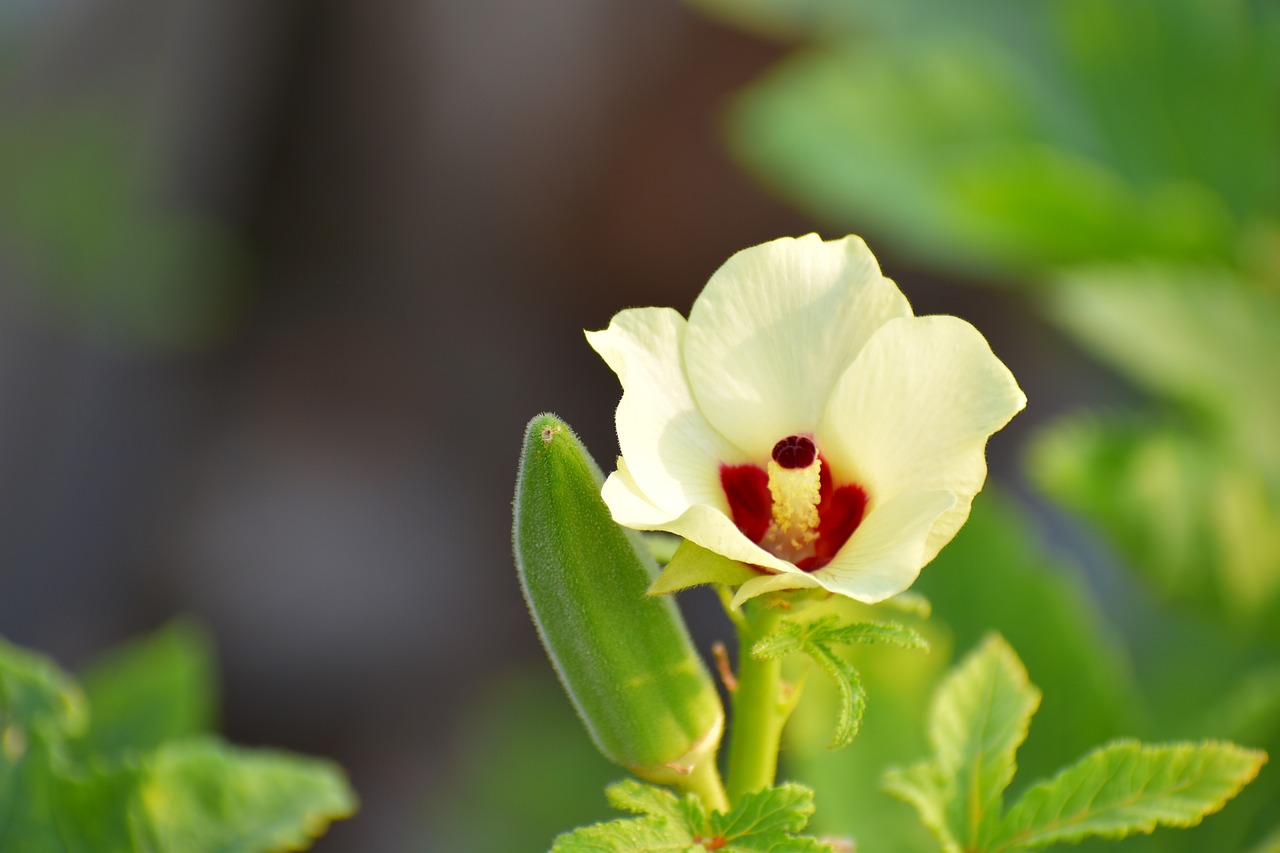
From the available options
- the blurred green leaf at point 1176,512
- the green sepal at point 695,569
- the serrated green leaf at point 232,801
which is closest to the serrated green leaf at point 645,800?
the green sepal at point 695,569

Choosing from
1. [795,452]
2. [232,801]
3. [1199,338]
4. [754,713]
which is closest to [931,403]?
[795,452]

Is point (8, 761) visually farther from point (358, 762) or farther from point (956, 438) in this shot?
point (358, 762)

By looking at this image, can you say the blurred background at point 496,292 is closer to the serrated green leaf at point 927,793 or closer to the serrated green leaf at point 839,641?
the serrated green leaf at point 927,793

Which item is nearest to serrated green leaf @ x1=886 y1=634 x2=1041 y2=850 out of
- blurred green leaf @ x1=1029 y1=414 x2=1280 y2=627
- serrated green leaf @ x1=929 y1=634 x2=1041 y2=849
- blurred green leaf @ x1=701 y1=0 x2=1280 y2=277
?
serrated green leaf @ x1=929 y1=634 x2=1041 y2=849

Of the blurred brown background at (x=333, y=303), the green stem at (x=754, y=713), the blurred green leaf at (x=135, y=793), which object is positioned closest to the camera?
the green stem at (x=754, y=713)

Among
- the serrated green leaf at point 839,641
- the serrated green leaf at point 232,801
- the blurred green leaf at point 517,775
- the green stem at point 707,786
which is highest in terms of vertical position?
the serrated green leaf at point 839,641

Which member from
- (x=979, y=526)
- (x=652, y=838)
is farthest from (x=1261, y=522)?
(x=652, y=838)

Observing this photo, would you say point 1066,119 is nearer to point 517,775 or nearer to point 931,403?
point 931,403
